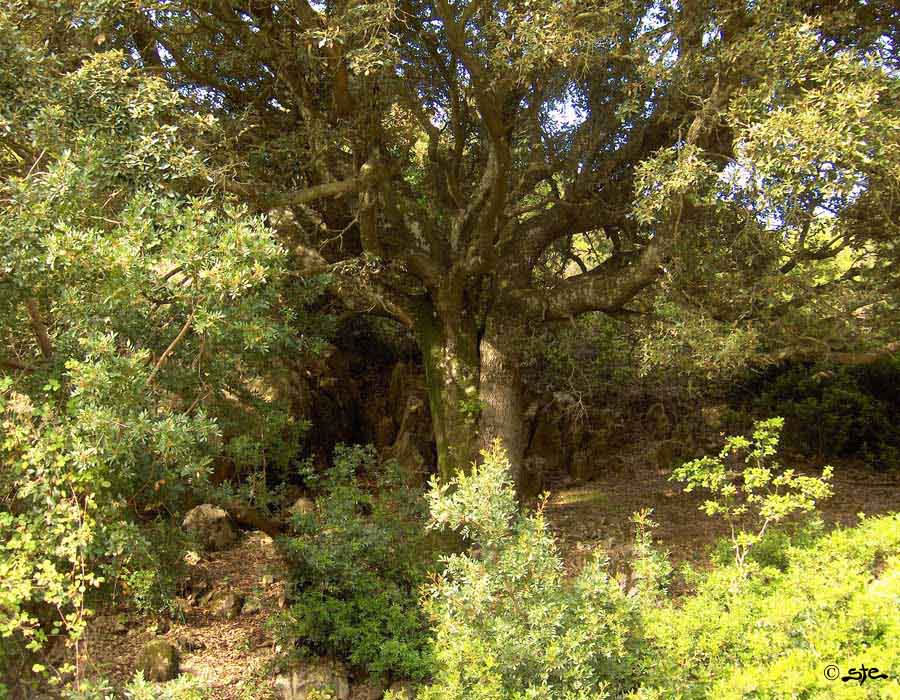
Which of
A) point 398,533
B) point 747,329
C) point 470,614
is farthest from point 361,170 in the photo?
point 470,614

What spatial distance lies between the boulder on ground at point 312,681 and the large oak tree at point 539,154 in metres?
2.54

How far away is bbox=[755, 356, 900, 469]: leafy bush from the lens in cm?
946

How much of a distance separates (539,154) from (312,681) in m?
5.76

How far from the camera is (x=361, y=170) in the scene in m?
6.21

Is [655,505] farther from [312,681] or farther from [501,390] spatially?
[312,681]

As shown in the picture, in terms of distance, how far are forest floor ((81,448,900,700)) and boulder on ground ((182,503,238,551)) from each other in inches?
5.5

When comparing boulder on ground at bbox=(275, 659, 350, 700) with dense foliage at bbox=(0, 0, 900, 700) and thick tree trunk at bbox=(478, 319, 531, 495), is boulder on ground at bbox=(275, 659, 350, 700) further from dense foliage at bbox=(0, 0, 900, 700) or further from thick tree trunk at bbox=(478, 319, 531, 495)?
thick tree trunk at bbox=(478, 319, 531, 495)

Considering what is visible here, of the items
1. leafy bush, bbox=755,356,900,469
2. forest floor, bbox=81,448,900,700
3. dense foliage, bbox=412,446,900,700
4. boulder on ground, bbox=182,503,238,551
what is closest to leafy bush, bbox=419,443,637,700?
dense foliage, bbox=412,446,900,700

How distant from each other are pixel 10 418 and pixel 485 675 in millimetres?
2687

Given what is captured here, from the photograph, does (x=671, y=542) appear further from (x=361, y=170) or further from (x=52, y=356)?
(x=52, y=356)

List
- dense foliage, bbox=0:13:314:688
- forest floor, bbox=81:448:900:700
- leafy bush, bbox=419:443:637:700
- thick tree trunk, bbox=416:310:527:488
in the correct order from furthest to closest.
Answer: thick tree trunk, bbox=416:310:527:488 → forest floor, bbox=81:448:900:700 → leafy bush, bbox=419:443:637:700 → dense foliage, bbox=0:13:314:688

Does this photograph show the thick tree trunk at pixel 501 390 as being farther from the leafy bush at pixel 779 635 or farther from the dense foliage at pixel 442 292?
the leafy bush at pixel 779 635

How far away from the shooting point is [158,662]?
529 centimetres

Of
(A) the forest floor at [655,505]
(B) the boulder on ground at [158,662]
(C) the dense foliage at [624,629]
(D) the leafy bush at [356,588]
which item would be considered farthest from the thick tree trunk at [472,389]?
(B) the boulder on ground at [158,662]
